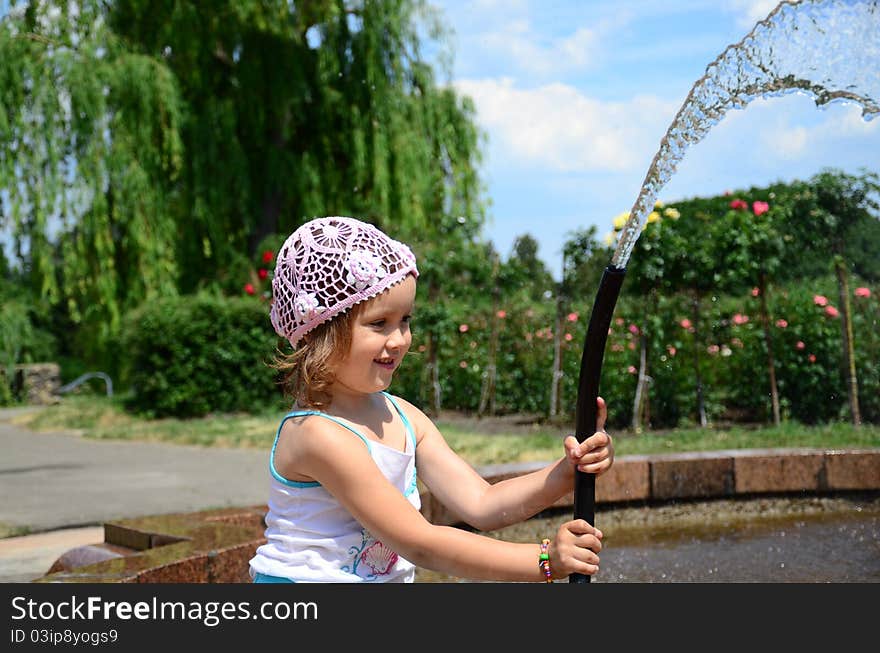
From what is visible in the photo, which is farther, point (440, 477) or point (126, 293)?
point (126, 293)

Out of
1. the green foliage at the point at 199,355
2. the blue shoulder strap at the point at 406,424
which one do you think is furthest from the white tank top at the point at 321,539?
the green foliage at the point at 199,355

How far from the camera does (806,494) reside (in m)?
5.20

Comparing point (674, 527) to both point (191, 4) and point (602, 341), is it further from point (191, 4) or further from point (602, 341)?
point (191, 4)

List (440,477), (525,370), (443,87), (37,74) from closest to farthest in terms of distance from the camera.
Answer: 1. (440,477)
2. (525,370)
3. (37,74)
4. (443,87)

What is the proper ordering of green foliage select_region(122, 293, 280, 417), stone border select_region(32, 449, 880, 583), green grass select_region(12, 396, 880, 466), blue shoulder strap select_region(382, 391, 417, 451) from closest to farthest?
blue shoulder strap select_region(382, 391, 417, 451), stone border select_region(32, 449, 880, 583), green grass select_region(12, 396, 880, 466), green foliage select_region(122, 293, 280, 417)

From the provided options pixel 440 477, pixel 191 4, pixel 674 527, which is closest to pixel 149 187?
pixel 191 4

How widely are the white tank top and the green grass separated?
4.31 meters

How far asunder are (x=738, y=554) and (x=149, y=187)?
31.2 feet

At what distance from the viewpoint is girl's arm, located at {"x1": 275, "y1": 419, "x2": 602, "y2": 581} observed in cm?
163

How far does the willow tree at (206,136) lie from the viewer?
11.8 m

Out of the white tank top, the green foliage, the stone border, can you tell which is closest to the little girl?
the white tank top

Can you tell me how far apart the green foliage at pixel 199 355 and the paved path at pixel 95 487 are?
1641 millimetres

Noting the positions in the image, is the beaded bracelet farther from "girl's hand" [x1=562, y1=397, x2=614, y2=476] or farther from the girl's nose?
the girl's nose

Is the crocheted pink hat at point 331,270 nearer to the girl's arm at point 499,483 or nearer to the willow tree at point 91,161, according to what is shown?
the girl's arm at point 499,483
